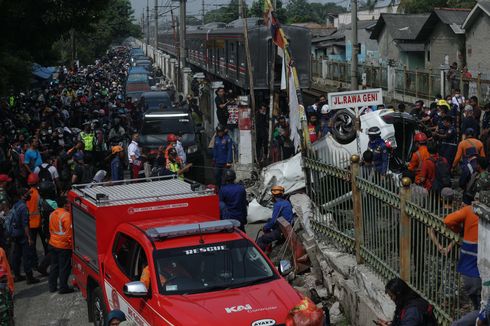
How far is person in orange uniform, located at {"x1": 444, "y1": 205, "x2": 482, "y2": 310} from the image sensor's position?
267 inches

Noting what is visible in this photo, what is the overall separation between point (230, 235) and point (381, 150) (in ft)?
17.4

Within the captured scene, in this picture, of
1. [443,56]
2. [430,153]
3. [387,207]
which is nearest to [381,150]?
[430,153]

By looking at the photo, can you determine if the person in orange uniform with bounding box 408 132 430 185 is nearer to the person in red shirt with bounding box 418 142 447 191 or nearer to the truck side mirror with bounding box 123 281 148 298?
the person in red shirt with bounding box 418 142 447 191

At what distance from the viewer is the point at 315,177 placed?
11469 millimetres

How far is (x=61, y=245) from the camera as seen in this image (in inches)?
439

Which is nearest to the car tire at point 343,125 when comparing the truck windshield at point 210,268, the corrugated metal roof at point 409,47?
the truck windshield at point 210,268

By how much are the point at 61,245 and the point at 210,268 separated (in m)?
3.92

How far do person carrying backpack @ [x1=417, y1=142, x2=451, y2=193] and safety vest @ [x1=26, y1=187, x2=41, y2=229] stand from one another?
19.8ft

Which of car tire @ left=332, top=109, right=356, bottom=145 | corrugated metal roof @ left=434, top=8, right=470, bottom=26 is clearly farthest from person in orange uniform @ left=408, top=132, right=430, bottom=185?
corrugated metal roof @ left=434, top=8, right=470, bottom=26

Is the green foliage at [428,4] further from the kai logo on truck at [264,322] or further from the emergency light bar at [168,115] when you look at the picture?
the kai logo on truck at [264,322]

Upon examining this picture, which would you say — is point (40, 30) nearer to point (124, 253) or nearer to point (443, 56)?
point (124, 253)

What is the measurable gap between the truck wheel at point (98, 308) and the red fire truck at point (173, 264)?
0.04 ft

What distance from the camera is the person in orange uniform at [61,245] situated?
434 inches

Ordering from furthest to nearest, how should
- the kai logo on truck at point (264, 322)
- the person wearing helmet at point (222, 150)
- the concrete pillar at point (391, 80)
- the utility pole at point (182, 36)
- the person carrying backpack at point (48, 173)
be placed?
the utility pole at point (182, 36), the concrete pillar at point (391, 80), the person wearing helmet at point (222, 150), the person carrying backpack at point (48, 173), the kai logo on truck at point (264, 322)
